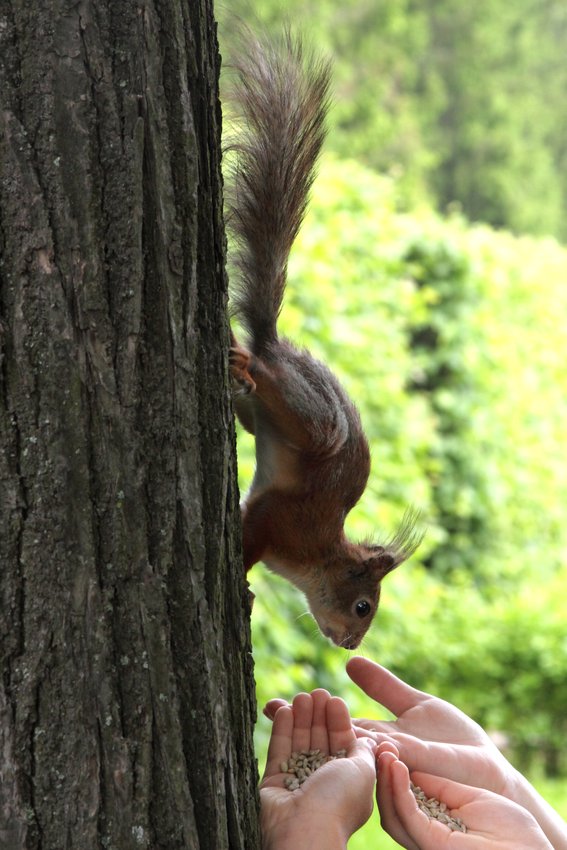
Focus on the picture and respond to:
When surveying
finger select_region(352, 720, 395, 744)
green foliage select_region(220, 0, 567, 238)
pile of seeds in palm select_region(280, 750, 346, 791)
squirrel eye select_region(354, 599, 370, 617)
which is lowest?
pile of seeds in palm select_region(280, 750, 346, 791)

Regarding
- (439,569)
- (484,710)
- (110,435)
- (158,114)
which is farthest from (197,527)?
(439,569)

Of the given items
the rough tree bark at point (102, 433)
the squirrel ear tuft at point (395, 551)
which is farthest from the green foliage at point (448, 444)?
the rough tree bark at point (102, 433)

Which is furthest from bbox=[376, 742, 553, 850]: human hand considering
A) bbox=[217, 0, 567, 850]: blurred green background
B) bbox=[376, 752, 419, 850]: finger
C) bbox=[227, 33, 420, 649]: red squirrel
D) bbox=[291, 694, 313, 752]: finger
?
bbox=[217, 0, 567, 850]: blurred green background

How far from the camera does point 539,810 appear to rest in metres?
1.71

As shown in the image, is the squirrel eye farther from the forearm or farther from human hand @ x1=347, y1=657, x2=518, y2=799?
the forearm

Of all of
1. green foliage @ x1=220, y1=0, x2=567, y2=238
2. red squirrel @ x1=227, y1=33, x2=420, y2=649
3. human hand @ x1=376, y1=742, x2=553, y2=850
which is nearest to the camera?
human hand @ x1=376, y1=742, x2=553, y2=850

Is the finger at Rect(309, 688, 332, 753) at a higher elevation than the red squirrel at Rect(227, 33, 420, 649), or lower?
lower

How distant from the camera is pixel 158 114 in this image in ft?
3.59

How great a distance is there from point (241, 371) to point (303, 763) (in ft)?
1.94

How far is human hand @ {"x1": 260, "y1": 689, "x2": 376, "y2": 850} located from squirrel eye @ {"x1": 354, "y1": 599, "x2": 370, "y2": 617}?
1.85ft

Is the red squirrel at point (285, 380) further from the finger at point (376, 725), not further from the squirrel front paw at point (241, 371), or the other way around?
the finger at point (376, 725)

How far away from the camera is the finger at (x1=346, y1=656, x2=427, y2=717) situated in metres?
1.70

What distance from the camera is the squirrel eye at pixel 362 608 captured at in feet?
7.11

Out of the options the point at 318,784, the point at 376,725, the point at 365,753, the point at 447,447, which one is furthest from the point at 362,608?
the point at 447,447
